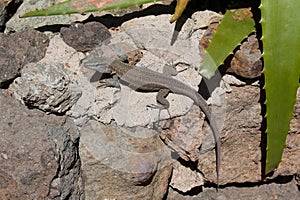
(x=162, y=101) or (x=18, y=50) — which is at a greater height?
(x=18, y=50)

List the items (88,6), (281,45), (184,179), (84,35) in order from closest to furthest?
(281,45) → (88,6) → (84,35) → (184,179)

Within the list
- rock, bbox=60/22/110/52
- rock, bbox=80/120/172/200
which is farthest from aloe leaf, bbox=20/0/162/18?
rock, bbox=80/120/172/200

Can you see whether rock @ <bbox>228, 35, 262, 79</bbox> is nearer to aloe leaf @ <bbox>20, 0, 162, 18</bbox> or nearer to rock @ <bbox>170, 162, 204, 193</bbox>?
aloe leaf @ <bbox>20, 0, 162, 18</bbox>

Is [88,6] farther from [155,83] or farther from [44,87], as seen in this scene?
[155,83]

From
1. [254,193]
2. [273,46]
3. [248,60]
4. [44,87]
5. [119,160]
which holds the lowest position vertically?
[254,193]

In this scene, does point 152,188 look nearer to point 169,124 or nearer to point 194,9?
point 169,124

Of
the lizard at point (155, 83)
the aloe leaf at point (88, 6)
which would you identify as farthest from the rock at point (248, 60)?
the aloe leaf at point (88, 6)

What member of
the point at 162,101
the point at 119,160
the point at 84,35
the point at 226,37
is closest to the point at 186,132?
the point at 162,101
